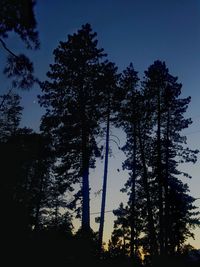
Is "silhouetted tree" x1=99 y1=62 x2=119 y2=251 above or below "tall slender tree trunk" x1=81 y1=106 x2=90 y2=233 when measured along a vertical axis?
above

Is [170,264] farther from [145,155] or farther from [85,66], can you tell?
[85,66]

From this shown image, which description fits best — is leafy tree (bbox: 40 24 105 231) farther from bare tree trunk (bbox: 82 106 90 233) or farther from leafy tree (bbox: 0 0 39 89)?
leafy tree (bbox: 0 0 39 89)

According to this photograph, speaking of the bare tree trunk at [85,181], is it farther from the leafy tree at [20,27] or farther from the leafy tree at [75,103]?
the leafy tree at [20,27]

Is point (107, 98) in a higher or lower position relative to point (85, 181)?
higher

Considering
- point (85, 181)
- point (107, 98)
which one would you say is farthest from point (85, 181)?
point (107, 98)

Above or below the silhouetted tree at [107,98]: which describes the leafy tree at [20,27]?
below

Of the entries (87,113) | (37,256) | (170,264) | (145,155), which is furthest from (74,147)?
(37,256)

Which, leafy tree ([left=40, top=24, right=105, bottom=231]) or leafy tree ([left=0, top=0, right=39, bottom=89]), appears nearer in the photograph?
leafy tree ([left=0, top=0, right=39, bottom=89])

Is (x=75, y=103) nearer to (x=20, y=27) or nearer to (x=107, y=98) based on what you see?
(x=107, y=98)

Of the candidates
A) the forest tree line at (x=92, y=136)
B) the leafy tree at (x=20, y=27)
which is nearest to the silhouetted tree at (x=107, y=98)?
the forest tree line at (x=92, y=136)

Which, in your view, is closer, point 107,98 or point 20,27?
point 20,27

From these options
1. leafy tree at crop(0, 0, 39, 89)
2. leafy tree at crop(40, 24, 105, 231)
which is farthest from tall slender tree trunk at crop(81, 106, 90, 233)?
leafy tree at crop(0, 0, 39, 89)

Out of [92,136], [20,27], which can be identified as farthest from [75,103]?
[20,27]

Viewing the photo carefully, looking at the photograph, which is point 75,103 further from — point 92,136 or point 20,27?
point 20,27
